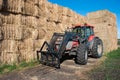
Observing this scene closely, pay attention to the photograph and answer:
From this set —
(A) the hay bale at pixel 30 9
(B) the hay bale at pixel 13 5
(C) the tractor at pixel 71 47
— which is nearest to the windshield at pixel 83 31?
(C) the tractor at pixel 71 47

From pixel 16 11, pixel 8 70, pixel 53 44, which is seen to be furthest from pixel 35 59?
pixel 16 11

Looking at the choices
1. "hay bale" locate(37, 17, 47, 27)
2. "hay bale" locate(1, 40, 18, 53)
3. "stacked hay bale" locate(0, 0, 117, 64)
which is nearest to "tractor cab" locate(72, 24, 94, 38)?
"stacked hay bale" locate(0, 0, 117, 64)

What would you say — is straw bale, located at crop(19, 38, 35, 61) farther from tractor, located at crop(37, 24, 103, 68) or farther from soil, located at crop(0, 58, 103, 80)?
soil, located at crop(0, 58, 103, 80)

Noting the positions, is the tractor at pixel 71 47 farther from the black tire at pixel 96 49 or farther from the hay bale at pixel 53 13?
the hay bale at pixel 53 13

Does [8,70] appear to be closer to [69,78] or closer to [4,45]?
[4,45]

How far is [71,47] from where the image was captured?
1016 cm

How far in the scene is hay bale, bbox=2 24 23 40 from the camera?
848cm

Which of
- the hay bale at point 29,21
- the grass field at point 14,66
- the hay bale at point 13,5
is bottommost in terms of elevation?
the grass field at point 14,66

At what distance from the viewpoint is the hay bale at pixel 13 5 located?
27.7ft

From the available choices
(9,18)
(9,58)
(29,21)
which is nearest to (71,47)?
(29,21)

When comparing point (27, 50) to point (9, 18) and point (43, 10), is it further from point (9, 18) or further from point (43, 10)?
point (43, 10)

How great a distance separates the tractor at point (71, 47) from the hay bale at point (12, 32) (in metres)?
1.43

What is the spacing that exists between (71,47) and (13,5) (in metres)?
3.86

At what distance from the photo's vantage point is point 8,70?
8.27 meters
